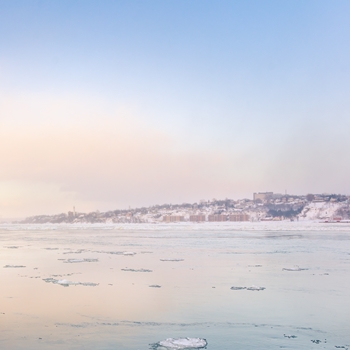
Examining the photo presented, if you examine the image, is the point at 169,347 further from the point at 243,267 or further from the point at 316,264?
the point at 316,264

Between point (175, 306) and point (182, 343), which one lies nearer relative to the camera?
point (182, 343)

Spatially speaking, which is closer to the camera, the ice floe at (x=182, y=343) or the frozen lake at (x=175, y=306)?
the ice floe at (x=182, y=343)

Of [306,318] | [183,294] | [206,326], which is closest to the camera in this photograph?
[206,326]

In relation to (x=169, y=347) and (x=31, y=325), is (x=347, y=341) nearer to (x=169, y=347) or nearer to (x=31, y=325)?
(x=169, y=347)

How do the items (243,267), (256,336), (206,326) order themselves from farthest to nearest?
(243,267) → (206,326) → (256,336)

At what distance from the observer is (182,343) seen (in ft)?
26.4

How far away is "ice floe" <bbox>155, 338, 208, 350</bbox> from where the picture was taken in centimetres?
792

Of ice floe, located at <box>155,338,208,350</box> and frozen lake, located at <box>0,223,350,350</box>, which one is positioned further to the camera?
frozen lake, located at <box>0,223,350,350</box>

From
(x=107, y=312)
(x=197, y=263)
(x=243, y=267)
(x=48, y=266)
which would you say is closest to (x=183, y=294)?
(x=107, y=312)

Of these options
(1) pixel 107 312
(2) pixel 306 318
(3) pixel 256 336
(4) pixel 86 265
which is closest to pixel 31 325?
(1) pixel 107 312

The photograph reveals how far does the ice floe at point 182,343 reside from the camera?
792 cm

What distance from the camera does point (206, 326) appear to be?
31.2ft

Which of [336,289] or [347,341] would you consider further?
[336,289]

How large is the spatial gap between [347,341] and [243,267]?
36.1 feet
